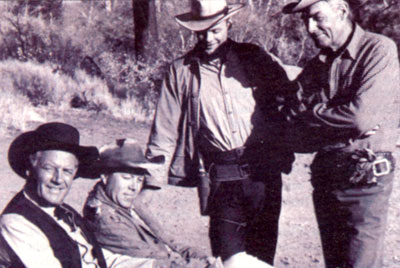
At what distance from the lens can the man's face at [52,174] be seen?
3188 mm

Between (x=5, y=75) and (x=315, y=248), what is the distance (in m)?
10.2

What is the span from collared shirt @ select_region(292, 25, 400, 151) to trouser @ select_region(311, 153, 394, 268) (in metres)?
0.16

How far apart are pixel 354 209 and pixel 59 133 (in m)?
1.78

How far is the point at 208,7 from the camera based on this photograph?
14.1ft

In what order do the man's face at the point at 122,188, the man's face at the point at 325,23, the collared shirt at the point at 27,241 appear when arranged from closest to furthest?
the collared shirt at the point at 27,241 < the man's face at the point at 122,188 < the man's face at the point at 325,23

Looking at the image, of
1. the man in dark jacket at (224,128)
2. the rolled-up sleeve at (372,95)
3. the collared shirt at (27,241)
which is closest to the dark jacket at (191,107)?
the man in dark jacket at (224,128)

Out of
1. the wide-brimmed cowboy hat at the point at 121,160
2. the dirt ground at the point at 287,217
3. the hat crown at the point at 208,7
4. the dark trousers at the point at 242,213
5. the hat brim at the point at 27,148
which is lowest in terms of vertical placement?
the dirt ground at the point at 287,217

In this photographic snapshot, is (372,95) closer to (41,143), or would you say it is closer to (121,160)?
(121,160)

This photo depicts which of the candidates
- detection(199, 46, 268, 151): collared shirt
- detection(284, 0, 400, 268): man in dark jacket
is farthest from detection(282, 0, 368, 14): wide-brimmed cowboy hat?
detection(199, 46, 268, 151): collared shirt

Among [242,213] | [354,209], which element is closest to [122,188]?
[242,213]

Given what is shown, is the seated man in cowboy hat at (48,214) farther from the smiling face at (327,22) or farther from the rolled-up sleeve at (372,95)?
the smiling face at (327,22)

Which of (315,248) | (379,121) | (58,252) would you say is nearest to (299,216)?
(315,248)

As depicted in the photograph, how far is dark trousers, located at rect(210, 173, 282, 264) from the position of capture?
14.3ft

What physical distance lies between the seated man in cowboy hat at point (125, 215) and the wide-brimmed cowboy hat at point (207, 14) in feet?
3.31
